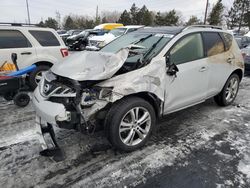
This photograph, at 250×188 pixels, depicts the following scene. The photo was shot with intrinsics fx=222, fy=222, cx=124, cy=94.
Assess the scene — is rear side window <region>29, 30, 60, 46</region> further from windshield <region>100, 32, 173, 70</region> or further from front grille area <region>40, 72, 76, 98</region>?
front grille area <region>40, 72, 76, 98</region>

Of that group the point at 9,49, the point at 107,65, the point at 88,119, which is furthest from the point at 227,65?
the point at 9,49

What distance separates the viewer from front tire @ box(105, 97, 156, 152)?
2.84 metres

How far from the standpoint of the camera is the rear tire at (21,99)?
4.86 m

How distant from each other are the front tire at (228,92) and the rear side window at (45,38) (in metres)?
4.62

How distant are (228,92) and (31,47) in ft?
16.6

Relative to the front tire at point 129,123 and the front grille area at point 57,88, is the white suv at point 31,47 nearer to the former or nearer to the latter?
the front grille area at point 57,88

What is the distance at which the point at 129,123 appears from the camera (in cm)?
306

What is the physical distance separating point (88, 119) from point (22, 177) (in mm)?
1024

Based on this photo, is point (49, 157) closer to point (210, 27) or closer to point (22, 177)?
point (22, 177)

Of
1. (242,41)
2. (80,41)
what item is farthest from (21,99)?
(80,41)

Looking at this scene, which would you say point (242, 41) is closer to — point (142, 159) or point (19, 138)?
point (142, 159)

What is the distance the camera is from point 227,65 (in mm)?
4496

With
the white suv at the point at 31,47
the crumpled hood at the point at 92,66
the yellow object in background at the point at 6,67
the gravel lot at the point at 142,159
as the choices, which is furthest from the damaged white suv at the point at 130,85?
the yellow object in background at the point at 6,67

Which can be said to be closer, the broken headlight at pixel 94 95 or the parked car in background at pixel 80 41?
A: the broken headlight at pixel 94 95
